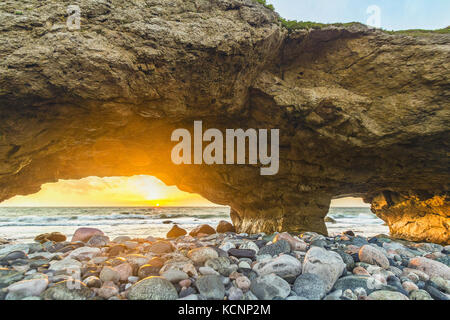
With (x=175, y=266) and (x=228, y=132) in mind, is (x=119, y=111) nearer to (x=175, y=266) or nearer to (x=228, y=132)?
(x=228, y=132)

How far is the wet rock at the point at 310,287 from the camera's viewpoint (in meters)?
2.77

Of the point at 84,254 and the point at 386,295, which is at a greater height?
the point at 386,295

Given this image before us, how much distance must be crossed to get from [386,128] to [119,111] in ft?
20.5

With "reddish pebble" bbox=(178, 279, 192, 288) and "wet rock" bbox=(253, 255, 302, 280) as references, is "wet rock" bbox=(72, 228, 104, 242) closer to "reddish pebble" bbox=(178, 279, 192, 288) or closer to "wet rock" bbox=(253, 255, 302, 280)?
"reddish pebble" bbox=(178, 279, 192, 288)

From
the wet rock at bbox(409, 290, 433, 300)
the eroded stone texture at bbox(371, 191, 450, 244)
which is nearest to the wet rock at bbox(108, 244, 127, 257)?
the wet rock at bbox(409, 290, 433, 300)

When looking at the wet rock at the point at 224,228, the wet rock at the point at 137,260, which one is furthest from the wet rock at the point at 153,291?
the wet rock at the point at 224,228

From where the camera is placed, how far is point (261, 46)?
191 inches

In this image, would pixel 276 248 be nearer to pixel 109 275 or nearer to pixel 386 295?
pixel 386 295

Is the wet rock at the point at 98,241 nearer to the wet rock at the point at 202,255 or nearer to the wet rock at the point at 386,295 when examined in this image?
the wet rock at the point at 202,255

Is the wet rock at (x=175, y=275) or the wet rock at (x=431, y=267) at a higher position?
the wet rock at (x=175, y=275)

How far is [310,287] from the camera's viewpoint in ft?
9.41

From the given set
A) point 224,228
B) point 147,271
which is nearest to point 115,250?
point 147,271

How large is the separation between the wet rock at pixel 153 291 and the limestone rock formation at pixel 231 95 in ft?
10.9

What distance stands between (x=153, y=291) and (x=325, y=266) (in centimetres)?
242
